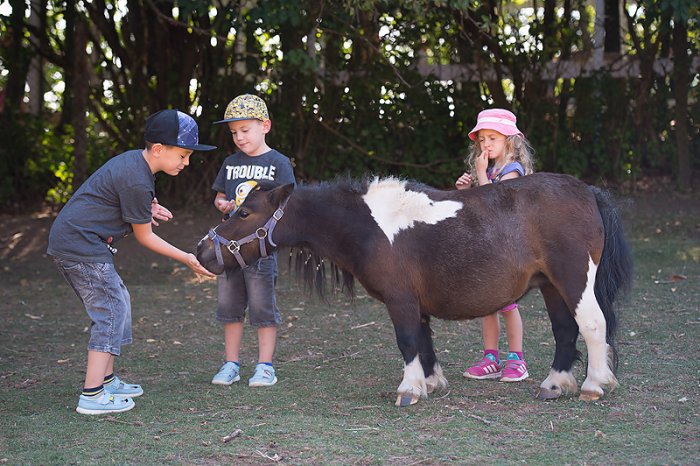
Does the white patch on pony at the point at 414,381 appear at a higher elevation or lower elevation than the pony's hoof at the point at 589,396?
higher

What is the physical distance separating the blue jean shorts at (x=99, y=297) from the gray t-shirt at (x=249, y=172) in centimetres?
96

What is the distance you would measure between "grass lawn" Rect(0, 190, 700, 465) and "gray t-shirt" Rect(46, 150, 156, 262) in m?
0.93

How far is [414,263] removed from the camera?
510 centimetres

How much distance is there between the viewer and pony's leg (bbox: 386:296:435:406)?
507 cm

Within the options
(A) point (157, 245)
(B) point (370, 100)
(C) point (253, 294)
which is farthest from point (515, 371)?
(B) point (370, 100)

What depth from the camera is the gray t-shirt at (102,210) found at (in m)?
4.95

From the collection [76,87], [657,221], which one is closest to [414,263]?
[657,221]

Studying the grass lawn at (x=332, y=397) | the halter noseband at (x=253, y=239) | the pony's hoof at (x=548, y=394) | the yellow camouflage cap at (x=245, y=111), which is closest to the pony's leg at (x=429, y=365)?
the grass lawn at (x=332, y=397)

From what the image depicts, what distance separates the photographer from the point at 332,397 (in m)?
5.35

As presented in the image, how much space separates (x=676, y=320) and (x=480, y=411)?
2835mm

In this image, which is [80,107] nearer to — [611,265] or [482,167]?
[482,167]

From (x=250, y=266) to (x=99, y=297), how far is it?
0.94 m

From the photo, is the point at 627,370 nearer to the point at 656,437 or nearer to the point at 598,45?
the point at 656,437

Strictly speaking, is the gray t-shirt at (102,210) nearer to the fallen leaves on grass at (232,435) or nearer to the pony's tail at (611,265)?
the fallen leaves on grass at (232,435)
